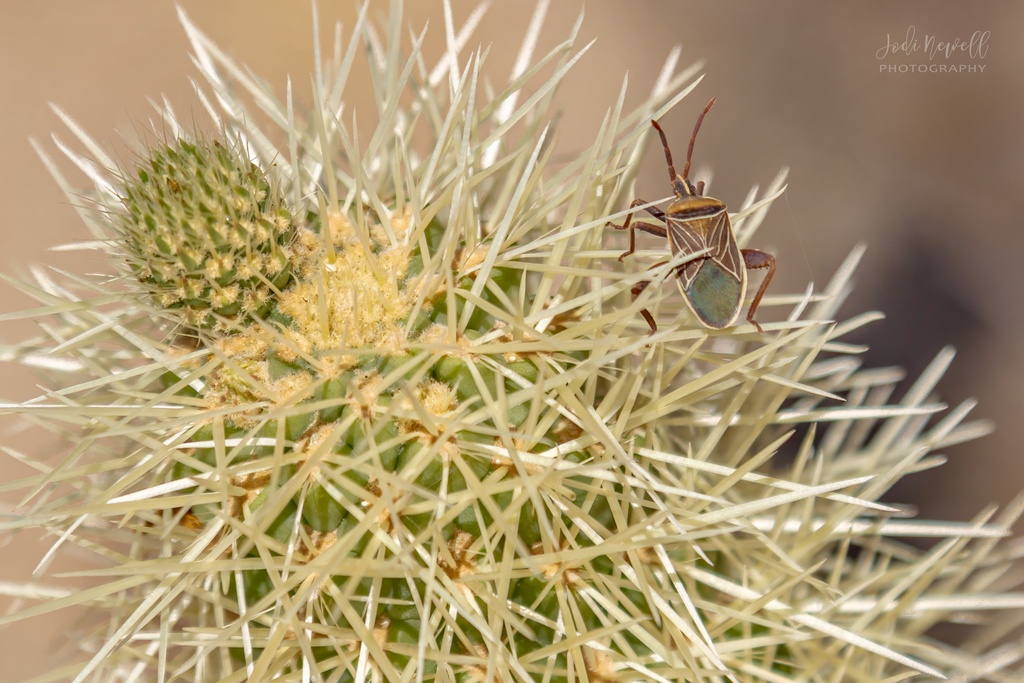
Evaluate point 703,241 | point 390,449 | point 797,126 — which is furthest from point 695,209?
point 797,126

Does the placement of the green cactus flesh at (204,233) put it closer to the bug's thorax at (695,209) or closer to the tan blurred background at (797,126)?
the bug's thorax at (695,209)

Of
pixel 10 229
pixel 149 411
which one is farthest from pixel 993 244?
pixel 10 229

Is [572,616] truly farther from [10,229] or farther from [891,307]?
[10,229]

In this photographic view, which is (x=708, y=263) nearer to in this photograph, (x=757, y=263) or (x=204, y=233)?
(x=757, y=263)

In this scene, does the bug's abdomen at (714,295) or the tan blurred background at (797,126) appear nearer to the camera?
the bug's abdomen at (714,295)

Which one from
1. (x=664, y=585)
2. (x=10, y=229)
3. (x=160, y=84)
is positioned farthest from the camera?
(x=160, y=84)

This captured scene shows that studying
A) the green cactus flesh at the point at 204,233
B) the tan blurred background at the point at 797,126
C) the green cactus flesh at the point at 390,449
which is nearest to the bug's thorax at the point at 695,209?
the green cactus flesh at the point at 390,449

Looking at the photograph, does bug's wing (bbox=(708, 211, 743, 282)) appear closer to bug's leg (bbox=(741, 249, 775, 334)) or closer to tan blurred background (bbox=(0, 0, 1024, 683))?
bug's leg (bbox=(741, 249, 775, 334))

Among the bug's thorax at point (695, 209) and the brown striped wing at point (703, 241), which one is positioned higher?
the bug's thorax at point (695, 209)
